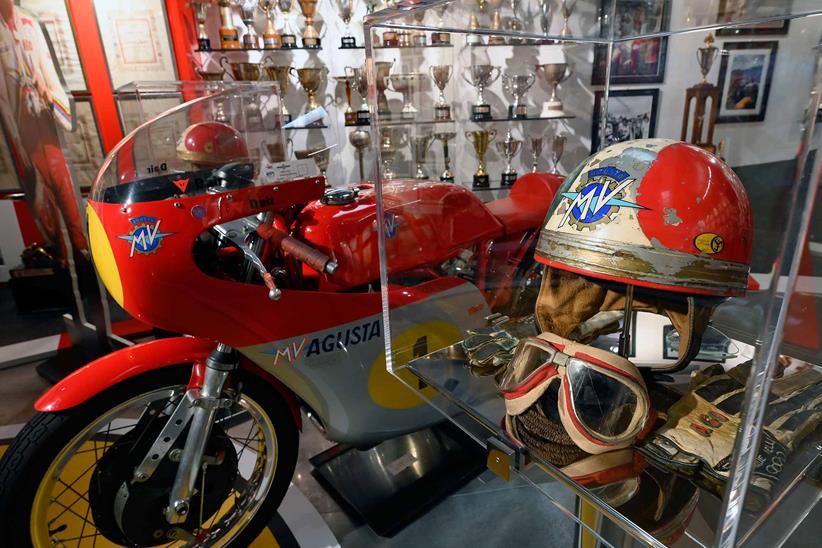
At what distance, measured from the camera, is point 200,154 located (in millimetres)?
1018

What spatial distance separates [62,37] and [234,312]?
2178mm

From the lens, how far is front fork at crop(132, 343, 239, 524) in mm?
955

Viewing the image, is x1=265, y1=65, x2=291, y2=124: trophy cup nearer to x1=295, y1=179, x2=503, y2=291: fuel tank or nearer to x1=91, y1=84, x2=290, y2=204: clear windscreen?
x1=91, y1=84, x2=290, y2=204: clear windscreen

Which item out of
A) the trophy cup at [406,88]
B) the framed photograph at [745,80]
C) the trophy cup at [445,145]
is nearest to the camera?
the framed photograph at [745,80]

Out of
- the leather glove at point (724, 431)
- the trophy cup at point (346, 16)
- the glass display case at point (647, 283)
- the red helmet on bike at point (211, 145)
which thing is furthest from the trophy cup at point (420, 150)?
the trophy cup at point (346, 16)

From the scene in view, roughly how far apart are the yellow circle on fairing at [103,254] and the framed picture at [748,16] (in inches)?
38.6

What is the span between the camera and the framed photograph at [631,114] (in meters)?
1.09

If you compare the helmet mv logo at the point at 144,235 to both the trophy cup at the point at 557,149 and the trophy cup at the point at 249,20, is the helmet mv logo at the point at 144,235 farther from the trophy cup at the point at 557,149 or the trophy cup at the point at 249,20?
the trophy cup at the point at 249,20

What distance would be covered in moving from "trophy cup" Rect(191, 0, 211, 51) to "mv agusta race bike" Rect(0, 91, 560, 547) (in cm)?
177

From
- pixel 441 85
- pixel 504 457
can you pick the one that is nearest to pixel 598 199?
pixel 504 457

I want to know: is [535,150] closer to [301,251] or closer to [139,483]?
[301,251]

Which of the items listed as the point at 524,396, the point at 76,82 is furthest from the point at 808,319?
the point at 76,82

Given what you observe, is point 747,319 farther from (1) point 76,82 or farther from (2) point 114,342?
(1) point 76,82

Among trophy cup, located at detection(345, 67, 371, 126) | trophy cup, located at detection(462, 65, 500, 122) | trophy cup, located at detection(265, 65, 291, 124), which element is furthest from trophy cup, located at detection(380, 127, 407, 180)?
trophy cup, located at detection(265, 65, 291, 124)
